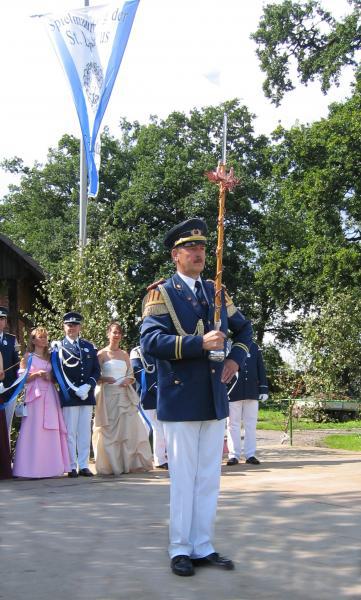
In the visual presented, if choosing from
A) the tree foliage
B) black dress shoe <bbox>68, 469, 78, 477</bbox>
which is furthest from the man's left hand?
the tree foliage

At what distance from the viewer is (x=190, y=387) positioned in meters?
5.18

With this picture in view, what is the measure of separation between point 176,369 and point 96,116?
9.22 m

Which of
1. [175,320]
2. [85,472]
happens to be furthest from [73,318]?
[175,320]

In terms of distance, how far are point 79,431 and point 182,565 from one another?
5.74 metres

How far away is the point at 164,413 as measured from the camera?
205 inches

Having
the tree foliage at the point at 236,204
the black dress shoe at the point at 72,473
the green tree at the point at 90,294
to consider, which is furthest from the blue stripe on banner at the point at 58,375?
the tree foliage at the point at 236,204

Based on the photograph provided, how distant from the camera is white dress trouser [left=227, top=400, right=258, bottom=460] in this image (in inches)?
433

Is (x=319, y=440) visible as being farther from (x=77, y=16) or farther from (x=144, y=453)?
(x=77, y=16)

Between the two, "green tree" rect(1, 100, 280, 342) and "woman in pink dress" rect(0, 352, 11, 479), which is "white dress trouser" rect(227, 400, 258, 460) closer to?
"woman in pink dress" rect(0, 352, 11, 479)

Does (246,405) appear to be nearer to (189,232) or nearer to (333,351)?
(189,232)

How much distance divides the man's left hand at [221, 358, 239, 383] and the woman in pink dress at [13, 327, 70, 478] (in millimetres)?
5236

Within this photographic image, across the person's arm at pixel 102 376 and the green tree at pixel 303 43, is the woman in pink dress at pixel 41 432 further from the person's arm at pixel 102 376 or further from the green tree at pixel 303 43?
the green tree at pixel 303 43

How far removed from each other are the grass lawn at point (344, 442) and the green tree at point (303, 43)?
18029 millimetres

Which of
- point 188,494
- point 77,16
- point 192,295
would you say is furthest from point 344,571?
point 77,16
